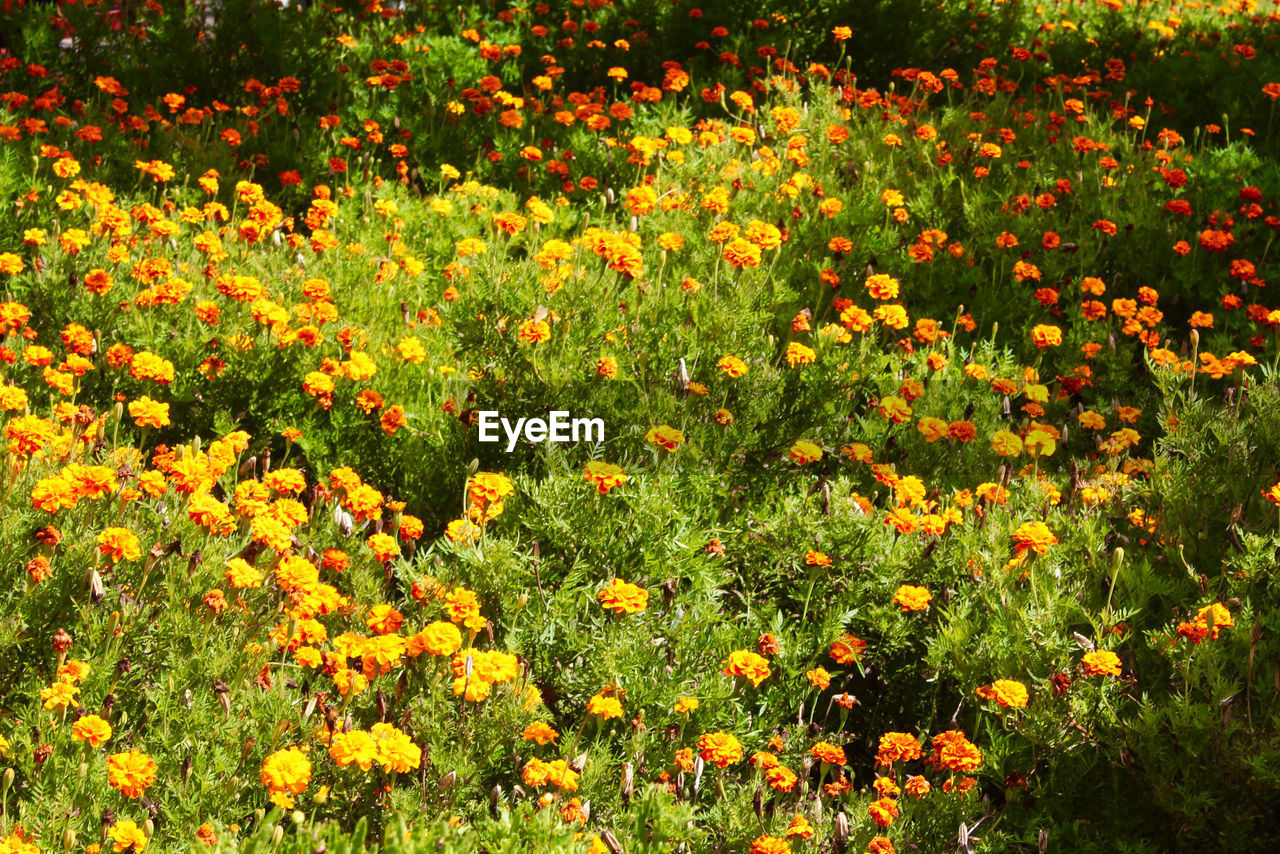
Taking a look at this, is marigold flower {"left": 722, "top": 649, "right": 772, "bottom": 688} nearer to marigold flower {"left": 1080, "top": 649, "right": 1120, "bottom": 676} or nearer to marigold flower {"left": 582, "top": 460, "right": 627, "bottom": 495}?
marigold flower {"left": 582, "top": 460, "right": 627, "bottom": 495}

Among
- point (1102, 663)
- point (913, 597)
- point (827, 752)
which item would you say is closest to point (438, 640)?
point (827, 752)

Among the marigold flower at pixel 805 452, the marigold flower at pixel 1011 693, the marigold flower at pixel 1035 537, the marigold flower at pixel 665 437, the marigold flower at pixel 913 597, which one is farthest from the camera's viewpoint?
the marigold flower at pixel 805 452

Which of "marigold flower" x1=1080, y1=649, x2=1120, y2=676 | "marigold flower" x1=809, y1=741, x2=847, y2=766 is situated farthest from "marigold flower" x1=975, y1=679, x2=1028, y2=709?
"marigold flower" x1=809, y1=741, x2=847, y2=766

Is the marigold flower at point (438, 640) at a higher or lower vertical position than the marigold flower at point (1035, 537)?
lower

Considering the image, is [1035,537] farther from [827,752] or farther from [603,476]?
[603,476]

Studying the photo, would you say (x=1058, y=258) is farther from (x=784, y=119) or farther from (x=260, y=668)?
(x=260, y=668)

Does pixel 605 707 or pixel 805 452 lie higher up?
pixel 805 452

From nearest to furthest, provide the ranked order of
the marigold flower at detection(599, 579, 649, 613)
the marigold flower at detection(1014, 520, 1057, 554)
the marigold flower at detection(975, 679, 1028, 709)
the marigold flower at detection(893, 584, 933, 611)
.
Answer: the marigold flower at detection(975, 679, 1028, 709)
the marigold flower at detection(599, 579, 649, 613)
the marigold flower at detection(893, 584, 933, 611)
the marigold flower at detection(1014, 520, 1057, 554)

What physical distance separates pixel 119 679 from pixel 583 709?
1127 mm

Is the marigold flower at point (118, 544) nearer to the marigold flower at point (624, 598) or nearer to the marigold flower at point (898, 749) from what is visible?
the marigold flower at point (624, 598)

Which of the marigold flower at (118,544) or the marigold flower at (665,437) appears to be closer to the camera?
the marigold flower at (118,544)

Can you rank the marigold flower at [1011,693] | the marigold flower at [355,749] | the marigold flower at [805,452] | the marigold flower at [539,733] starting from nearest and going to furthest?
1. the marigold flower at [355,749]
2. the marigold flower at [539,733]
3. the marigold flower at [1011,693]
4. the marigold flower at [805,452]

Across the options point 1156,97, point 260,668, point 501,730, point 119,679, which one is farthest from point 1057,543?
point 1156,97

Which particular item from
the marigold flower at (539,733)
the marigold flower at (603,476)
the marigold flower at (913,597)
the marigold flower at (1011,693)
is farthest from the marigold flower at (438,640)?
the marigold flower at (1011,693)
